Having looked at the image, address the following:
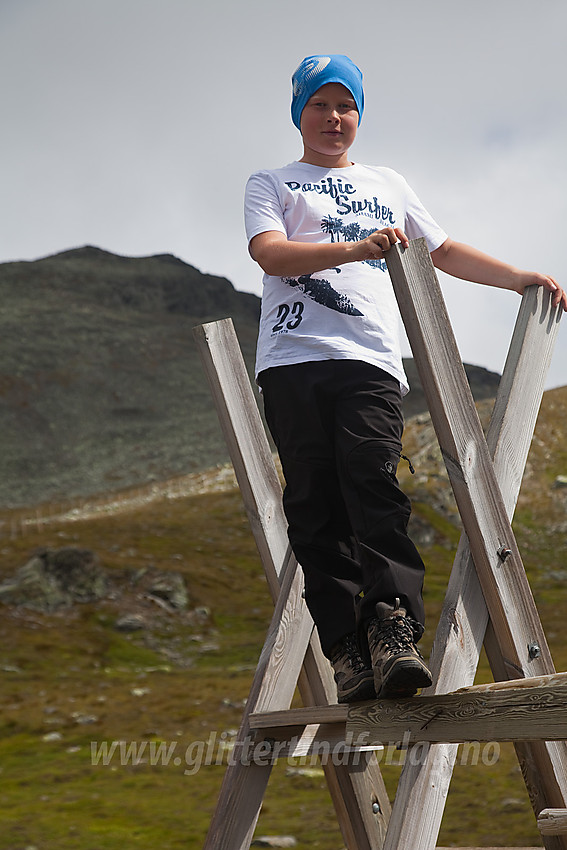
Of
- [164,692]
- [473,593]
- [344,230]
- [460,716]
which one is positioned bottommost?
[164,692]

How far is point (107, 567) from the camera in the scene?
1469 centimetres

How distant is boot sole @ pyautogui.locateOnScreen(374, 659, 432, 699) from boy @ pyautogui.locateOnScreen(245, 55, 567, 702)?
0.05 ft

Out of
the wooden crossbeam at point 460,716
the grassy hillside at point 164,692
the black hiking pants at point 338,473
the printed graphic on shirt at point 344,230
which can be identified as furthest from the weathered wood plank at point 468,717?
the grassy hillside at point 164,692

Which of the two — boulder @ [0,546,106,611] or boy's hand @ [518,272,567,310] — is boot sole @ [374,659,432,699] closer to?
boy's hand @ [518,272,567,310]

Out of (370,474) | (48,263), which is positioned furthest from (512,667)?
Result: (48,263)

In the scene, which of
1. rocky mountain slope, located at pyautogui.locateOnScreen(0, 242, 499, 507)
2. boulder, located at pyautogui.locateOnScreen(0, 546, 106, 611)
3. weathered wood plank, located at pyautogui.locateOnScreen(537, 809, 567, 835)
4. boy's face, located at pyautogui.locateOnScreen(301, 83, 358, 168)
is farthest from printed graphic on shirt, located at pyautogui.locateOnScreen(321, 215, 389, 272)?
rocky mountain slope, located at pyautogui.locateOnScreen(0, 242, 499, 507)

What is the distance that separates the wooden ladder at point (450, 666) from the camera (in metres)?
2.29

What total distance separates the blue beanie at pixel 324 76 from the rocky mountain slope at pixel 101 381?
44929 millimetres

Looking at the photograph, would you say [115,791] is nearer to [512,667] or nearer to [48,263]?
[512,667]

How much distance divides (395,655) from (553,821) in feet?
2.37

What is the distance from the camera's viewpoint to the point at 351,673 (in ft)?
8.24

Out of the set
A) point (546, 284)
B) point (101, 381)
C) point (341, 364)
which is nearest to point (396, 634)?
point (341, 364)

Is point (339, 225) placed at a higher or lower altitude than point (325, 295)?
higher

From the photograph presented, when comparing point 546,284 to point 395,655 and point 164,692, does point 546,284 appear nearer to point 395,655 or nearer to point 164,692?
point 395,655
